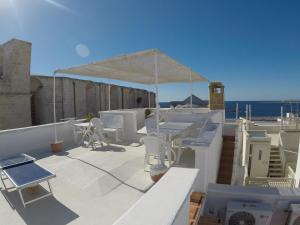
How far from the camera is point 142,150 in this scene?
17.3 ft

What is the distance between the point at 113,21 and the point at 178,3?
9.46 feet

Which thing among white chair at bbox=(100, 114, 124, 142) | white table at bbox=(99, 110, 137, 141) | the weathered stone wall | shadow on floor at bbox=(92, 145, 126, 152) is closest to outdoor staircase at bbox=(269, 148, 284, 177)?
white table at bbox=(99, 110, 137, 141)

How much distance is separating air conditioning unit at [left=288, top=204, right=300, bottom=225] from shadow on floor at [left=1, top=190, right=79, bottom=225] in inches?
96.4

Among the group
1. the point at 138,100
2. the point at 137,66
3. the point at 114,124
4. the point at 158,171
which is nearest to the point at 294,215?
the point at 158,171

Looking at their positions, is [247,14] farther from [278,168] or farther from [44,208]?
[44,208]

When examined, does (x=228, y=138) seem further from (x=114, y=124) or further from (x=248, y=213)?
(x=248, y=213)

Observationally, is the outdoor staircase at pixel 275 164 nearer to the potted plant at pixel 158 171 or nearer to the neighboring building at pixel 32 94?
the potted plant at pixel 158 171

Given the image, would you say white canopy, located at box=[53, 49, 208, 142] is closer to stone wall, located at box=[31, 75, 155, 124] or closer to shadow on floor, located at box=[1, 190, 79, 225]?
shadow on floor, located at box=[1, 190, 79, 225]

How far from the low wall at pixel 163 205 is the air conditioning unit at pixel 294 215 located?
4.41ft

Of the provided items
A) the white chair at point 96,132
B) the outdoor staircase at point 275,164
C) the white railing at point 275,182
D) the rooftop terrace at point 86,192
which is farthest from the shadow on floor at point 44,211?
the outdoor staircase at point 275,164

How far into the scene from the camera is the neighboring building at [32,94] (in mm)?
9906

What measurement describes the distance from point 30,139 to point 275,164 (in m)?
12.9

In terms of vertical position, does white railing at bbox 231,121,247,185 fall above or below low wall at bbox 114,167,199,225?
below

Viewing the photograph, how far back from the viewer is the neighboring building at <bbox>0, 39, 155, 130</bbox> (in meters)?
9.91
